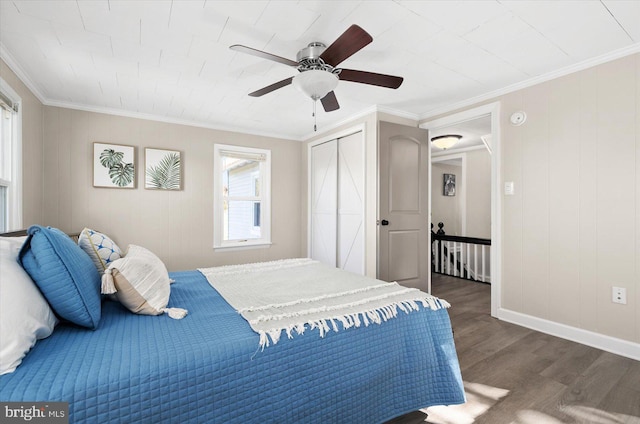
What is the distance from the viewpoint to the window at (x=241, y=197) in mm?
4414

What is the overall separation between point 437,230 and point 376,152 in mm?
3783

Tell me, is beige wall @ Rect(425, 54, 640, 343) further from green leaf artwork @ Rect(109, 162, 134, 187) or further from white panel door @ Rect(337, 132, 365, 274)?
green leaf artwork @ Rect(109, 162, 134, 187)

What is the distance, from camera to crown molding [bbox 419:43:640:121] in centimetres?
235

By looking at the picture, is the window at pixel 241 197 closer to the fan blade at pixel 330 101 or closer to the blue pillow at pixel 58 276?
the fan blade at pixel 330 101

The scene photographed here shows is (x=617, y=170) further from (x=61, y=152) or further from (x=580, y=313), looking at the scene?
(x=61, y=152)

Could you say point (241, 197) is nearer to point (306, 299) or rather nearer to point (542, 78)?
point (306, 299)

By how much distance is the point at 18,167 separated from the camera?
268 centimetres

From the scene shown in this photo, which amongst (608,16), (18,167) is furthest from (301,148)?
(608,16)

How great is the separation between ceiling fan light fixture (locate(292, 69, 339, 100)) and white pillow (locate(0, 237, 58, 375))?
1728mm

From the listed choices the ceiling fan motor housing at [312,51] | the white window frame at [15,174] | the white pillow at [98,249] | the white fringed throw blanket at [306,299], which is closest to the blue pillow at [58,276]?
the white pillow at [98,249]

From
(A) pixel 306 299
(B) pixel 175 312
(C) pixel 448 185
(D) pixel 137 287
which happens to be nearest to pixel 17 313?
(D) pixel 137 287

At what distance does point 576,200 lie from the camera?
2609 mm

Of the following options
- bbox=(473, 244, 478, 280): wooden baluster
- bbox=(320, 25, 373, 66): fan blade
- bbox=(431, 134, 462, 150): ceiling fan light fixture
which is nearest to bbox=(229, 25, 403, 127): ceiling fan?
bbox=(320, 25, 373, 66): fan blade

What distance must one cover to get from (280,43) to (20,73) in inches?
93.3
